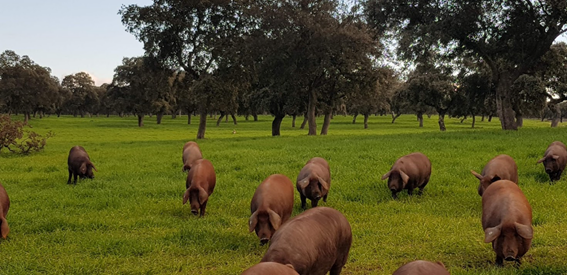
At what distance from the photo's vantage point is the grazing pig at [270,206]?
6.88 meters

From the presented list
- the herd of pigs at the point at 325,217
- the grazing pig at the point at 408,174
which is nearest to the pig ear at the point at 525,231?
the herd of pigs at the point at 325,217

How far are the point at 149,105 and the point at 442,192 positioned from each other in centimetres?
6347

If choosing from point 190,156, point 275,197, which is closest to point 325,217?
point 275,197

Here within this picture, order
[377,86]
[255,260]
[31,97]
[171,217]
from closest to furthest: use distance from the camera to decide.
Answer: [255,260] → [171,217] → [377,86] → [31,97]

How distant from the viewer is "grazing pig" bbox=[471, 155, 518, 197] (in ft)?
30.7

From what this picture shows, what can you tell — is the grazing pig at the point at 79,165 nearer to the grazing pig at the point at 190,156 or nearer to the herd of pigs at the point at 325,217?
the grazing pig at the point at 190,156

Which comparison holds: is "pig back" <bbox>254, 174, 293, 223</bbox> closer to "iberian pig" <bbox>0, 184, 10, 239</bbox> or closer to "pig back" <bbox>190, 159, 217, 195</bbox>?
"pig back" <bbox>190, 159, 217, 195</bbox>

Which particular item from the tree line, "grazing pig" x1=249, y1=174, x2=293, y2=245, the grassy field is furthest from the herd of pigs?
the tree line

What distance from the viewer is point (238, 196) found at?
11641 mm

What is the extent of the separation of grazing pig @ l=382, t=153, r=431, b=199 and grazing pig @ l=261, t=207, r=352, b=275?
5.04 metres

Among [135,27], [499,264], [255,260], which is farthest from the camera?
[135,27]

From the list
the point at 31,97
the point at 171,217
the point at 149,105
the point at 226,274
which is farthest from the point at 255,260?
the point at 31,97

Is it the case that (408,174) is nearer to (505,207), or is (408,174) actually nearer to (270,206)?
(505,207)

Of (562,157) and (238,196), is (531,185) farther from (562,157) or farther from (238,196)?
(238,196)
